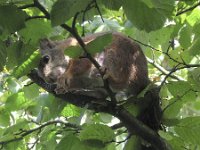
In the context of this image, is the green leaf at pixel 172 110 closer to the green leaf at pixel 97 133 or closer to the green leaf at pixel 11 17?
the green leaf at pixel 97 133

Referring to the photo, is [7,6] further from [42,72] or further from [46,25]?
[42,72]

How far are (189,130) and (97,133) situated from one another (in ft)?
1.17

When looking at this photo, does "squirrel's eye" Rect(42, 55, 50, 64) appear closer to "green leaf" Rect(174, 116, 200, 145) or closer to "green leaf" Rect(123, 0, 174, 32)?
"green leaf" Rect(174, 116, 200, 145)

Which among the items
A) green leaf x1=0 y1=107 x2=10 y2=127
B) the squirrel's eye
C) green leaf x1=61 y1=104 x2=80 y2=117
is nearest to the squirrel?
the squirrel's eye

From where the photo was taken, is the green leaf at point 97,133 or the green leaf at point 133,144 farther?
the green leaf at point 133,144

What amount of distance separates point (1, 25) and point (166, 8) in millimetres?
400

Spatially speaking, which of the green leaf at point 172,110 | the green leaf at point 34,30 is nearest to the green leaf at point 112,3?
the green leaf at point 34,30

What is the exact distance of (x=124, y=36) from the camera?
7.54 feet

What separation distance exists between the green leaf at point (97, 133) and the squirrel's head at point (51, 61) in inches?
26.3

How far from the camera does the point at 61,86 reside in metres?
1.94

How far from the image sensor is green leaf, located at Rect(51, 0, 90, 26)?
2.82 ft

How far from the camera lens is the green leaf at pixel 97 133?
147cm

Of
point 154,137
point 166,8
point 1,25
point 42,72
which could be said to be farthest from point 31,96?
point 166,8

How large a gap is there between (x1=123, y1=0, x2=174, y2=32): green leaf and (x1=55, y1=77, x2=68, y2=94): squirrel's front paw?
78 centimetres
